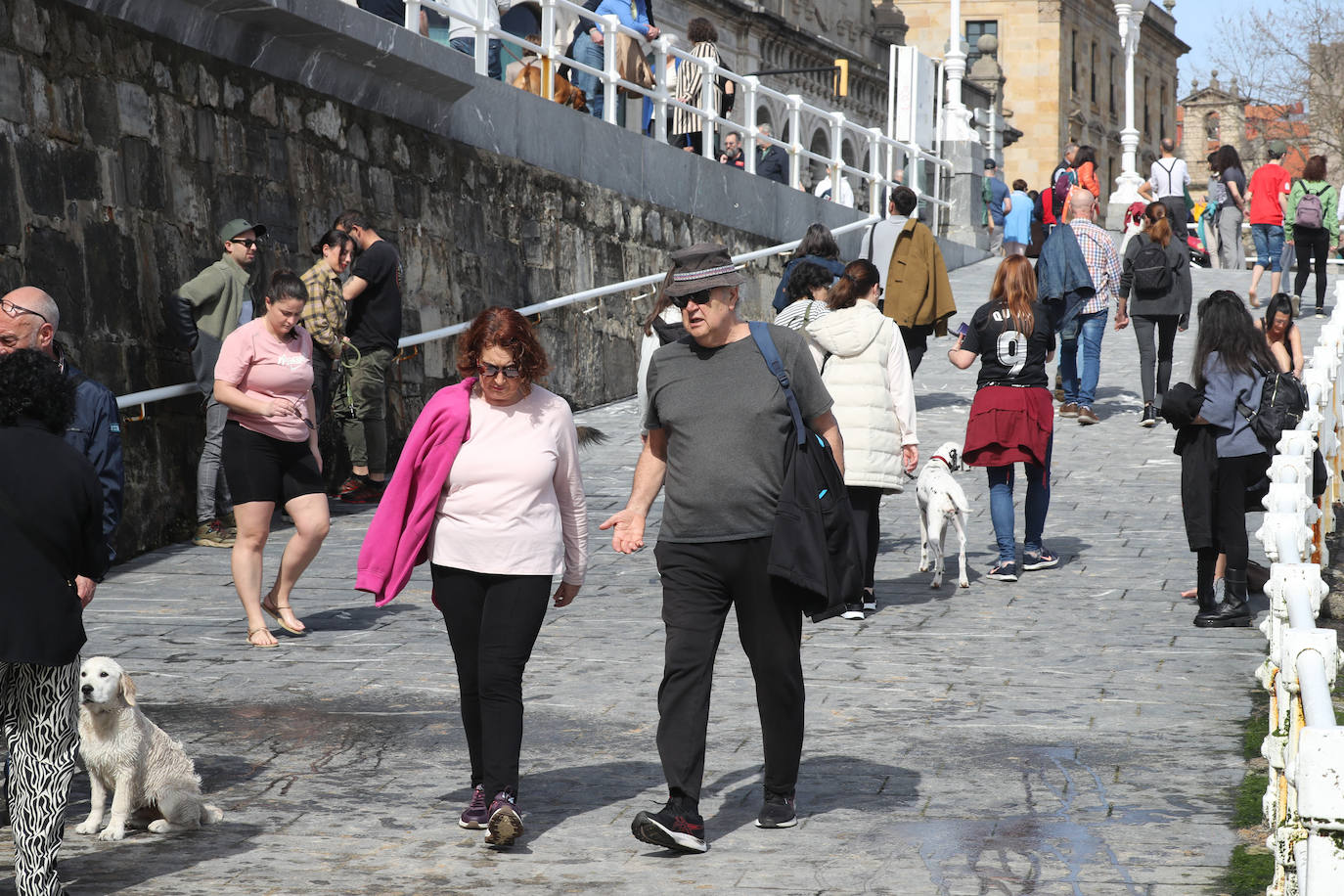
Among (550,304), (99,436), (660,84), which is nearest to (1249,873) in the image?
(99,436)

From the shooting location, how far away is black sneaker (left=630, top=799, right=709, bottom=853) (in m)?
Result: 4.98

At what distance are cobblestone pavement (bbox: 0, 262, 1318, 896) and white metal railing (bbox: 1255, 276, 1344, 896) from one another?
440 millimetres

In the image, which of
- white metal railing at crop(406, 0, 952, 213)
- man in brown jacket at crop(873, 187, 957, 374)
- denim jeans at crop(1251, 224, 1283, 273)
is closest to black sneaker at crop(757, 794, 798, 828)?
man in brown jacket at crop(873, 187, 957, 374)

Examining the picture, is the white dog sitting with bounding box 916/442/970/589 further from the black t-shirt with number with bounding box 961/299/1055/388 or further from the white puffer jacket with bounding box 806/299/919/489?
the white puffer jacket with bounding box 806/299/919/489

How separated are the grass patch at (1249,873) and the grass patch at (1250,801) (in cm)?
26

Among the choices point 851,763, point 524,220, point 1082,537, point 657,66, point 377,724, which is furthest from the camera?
point 657,66

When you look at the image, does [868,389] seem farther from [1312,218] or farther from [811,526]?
[1312,218]

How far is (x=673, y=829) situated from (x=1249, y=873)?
1.50 meters

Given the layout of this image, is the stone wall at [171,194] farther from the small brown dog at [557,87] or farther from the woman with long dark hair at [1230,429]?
the woman with long dark hair at [1230,429]

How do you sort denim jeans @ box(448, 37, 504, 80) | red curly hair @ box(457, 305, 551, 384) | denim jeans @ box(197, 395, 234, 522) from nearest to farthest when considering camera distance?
red curly hair @ box(457, 305, 551, 384)
denim jeans @ box(197, 395, 234, 522)
denim jeans @ box(448, 37, 504, 80)

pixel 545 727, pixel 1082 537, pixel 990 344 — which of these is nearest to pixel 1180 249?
pixel 1082 537

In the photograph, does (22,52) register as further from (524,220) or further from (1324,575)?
(1324,575)

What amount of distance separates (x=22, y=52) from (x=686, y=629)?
5891 mm

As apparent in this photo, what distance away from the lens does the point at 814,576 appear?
523cm
